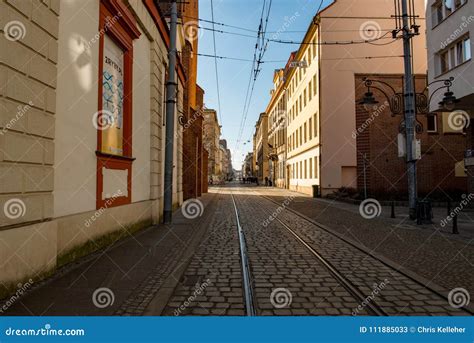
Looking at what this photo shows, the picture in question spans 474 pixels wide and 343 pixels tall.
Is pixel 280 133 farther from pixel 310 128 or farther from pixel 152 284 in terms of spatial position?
pixel 152 284

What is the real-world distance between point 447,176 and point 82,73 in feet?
78.3

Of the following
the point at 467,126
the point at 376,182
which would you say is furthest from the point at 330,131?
the point at 467,126

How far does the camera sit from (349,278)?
547cm

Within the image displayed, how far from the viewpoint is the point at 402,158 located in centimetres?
2394
